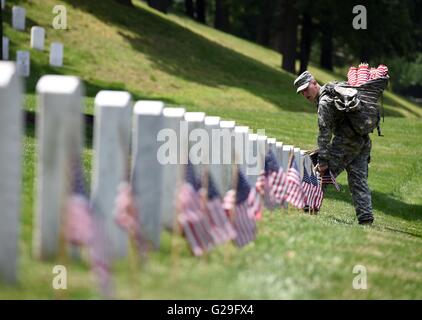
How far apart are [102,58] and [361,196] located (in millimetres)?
20189

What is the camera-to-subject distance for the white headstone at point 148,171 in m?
5.50

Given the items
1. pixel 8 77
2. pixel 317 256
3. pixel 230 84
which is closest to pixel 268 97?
pixel 230 84

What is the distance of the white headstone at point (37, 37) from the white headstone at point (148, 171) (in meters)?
23.3

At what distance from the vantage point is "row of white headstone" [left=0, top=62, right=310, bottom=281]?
4.61 meters

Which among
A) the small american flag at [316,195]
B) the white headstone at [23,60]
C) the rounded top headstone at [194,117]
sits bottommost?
the small american flag at [316,195]

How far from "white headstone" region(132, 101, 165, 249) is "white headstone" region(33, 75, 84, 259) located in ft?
2.17

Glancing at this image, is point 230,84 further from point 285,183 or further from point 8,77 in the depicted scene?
point 8,77

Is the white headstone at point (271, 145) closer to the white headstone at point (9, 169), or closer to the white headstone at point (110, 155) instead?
the white headstone at point (110, 155)

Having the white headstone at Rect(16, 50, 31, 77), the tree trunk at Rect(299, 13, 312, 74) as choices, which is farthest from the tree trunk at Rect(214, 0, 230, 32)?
the white headstone at Rect(16, 50, 31, 77)

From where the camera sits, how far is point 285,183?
366 inches

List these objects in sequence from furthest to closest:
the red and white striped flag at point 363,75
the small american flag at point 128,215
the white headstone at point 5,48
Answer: the white headstone at point 5,48
the red and white striped flag at point 363,75
the small american flag at point 128,215

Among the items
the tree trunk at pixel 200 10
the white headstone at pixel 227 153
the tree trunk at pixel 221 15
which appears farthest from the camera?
the tree trunk at pixel 221 15

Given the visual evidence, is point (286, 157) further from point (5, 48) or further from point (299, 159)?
point (5, 48)

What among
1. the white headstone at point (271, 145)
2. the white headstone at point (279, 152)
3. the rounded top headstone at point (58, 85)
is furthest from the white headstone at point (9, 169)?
the white headstone at point (279, 152)
